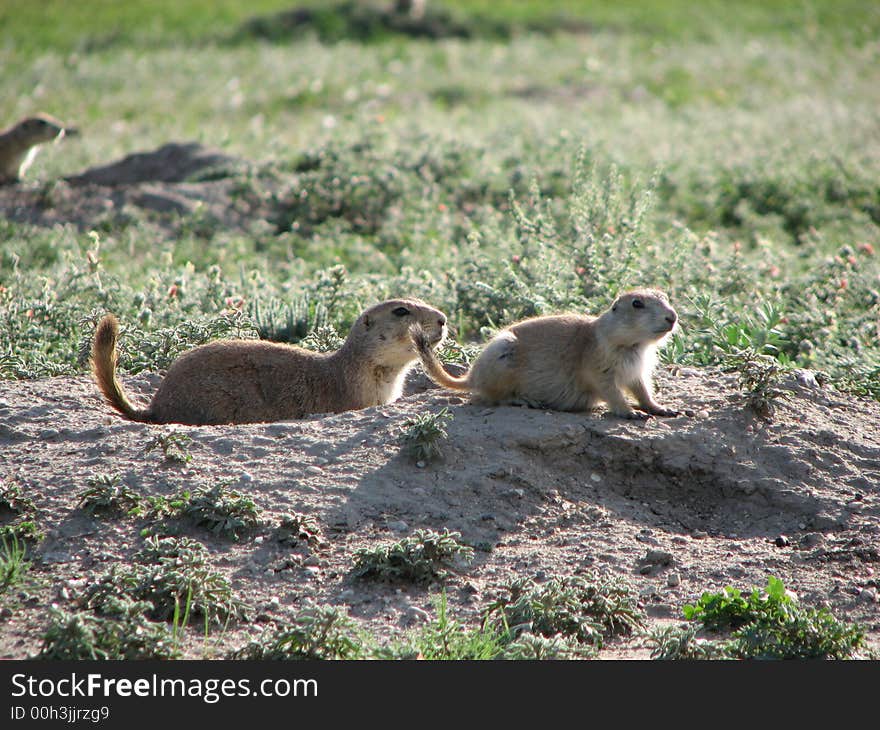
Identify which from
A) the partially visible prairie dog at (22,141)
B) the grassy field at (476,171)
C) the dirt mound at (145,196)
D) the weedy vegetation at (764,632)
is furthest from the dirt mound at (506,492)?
the partially visible prairie dog at (22,141)

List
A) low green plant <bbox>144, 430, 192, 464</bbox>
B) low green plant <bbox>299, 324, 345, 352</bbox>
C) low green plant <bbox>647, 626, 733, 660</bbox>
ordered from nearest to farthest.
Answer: low green plant <bbox>647, 626, 733, 660</bbox> → low green plant <bbox>144, 430, 192, 464</bbox> → low green plant <bbox>299, 324, 345, 352</bbox>

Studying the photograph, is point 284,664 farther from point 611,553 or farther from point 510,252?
point 510,252

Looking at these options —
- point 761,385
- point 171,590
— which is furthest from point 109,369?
point 761,385

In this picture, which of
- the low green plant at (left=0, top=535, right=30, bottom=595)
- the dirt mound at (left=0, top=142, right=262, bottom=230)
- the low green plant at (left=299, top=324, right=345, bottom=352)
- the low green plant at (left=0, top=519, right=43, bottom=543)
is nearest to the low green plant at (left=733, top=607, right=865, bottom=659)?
the low green plant at (left=0, top=535, right=30, bottom=595)

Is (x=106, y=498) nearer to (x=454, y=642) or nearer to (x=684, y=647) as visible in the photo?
(x=454, y=642)

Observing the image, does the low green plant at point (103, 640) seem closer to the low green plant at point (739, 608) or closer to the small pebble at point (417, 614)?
the small pebble at point (417, 614)

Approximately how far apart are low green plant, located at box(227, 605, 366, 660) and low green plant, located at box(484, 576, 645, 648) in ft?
2.12

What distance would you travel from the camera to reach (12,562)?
14.7ft

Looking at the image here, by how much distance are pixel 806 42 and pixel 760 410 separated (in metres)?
21.4

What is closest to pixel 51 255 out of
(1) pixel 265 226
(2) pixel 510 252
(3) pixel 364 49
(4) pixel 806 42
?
(1) pixel 265 226

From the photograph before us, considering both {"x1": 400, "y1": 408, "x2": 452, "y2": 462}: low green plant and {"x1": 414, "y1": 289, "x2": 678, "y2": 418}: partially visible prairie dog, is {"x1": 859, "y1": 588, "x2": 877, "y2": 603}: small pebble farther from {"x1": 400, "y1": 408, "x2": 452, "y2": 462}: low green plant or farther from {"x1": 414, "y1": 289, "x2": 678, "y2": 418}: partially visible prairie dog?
{"x1": 400, "y1": 408, "x2": 452, "y2": 462}: low green plant

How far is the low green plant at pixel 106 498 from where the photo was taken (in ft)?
16.3

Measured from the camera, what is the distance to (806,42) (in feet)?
81.5

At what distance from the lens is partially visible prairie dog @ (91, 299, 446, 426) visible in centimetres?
622
